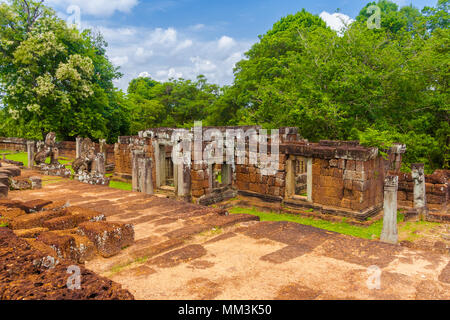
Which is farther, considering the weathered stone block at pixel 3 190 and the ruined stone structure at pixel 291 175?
the ruined stone structure at pixel 291 175

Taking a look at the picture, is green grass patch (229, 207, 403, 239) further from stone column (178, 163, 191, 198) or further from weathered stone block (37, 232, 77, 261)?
weathered stone block (37, 232, 77, 261)

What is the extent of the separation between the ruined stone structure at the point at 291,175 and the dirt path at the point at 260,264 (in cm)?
725

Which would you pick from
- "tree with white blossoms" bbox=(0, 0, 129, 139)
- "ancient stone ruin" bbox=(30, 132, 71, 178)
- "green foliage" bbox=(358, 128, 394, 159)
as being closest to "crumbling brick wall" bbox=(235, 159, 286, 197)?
"green foliage" bbox=(358, 128, 394, 159)

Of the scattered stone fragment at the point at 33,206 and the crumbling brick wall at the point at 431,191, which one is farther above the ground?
the scattered stone fragment at the point at 33,206

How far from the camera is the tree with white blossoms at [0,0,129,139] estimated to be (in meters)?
22.5

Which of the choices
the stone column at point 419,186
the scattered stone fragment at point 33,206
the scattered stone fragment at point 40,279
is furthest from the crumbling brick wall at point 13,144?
the scattered stone fragment at point 40,279

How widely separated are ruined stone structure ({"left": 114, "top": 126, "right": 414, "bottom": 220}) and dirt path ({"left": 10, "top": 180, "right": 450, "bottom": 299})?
725 cm

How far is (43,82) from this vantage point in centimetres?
2253

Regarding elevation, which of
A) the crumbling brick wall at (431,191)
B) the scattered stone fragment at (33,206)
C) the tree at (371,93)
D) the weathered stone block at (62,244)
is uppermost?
the tree at (371,93)

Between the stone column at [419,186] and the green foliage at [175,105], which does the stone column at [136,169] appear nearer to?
the stone column at [419,186]

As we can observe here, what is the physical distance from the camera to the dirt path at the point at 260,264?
3250mm

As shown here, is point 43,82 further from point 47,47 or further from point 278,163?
point 278,163

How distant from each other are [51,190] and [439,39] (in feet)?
65.2

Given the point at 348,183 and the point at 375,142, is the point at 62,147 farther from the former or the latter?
the point at 375,142
